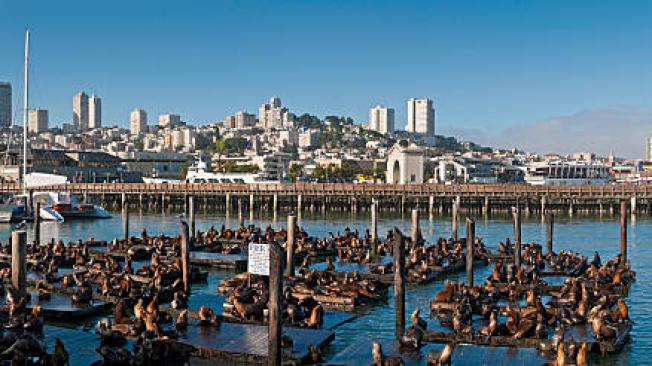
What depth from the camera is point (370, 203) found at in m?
63.1

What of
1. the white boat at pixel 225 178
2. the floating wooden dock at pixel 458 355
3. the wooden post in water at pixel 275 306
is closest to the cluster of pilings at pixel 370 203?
the white boat at pixel 225 178

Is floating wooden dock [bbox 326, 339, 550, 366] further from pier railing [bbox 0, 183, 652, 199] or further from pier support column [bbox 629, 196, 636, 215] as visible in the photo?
pier support column [bbox 629, 196, 636, 215]

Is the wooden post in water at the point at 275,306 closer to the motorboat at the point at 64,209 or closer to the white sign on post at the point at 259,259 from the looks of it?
the white sign on post at the point at 259,259

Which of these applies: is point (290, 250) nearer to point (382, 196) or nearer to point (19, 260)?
point (19, 260)

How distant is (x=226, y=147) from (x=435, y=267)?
173001 mm

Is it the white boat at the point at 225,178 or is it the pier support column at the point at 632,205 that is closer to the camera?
the pier support column at the point at 632,205

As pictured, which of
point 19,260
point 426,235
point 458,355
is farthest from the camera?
point 426,235

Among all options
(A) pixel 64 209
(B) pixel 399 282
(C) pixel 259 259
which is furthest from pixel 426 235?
(C) pixel 259 259

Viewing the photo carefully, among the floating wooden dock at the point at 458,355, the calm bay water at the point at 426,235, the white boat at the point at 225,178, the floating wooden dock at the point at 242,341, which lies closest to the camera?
the floating wooden dock at the point at 458,355

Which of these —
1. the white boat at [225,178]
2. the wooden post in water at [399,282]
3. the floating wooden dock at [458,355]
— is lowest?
Answer: the floating wooden dock at [458,355]

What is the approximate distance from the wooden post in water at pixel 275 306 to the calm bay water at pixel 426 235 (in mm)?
2734

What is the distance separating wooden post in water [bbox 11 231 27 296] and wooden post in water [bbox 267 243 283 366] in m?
7.40

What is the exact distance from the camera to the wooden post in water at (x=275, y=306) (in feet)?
40.2

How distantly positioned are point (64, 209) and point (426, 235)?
23.9m
